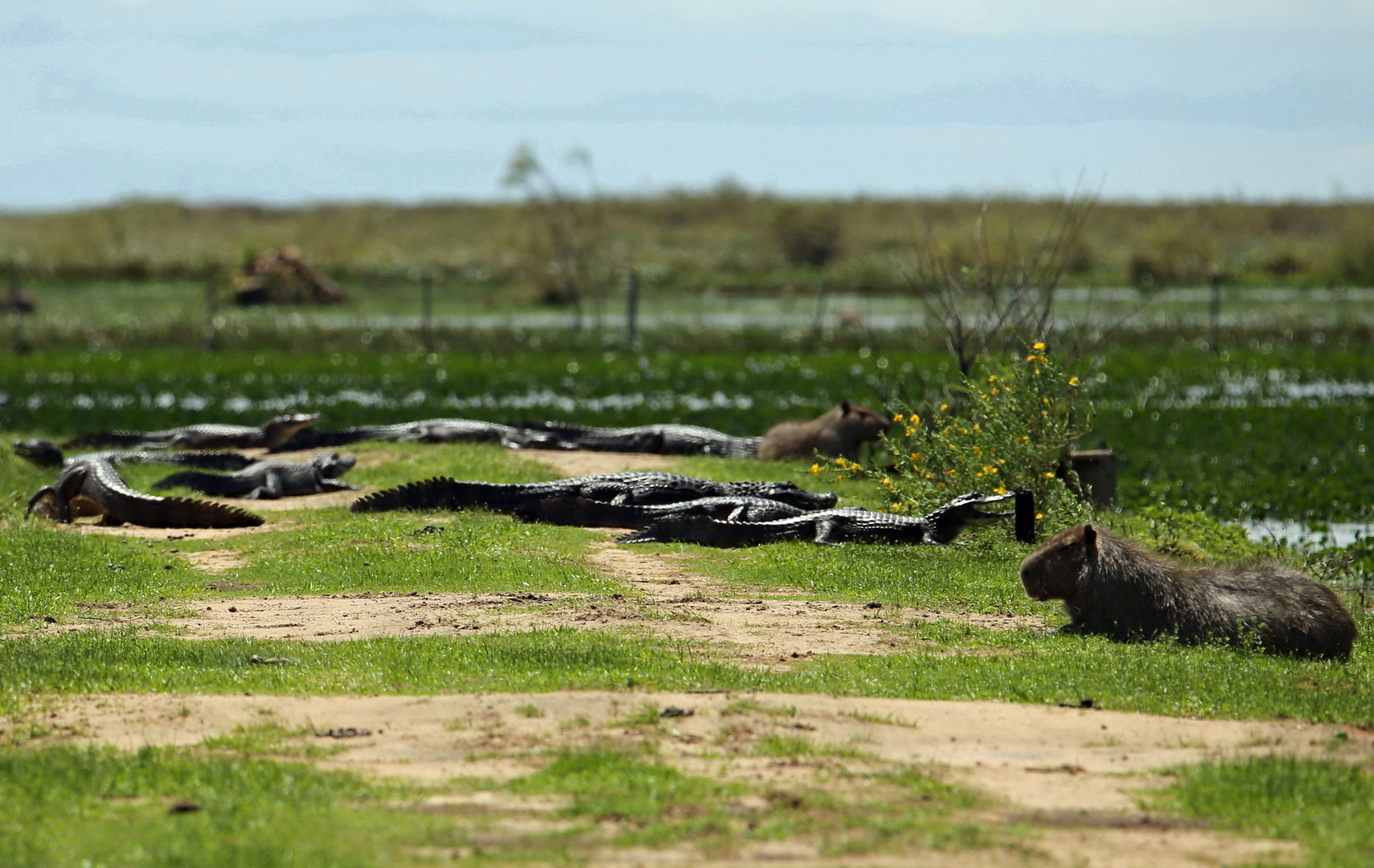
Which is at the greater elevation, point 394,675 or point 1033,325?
point 1033,325

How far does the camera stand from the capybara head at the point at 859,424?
1454cm

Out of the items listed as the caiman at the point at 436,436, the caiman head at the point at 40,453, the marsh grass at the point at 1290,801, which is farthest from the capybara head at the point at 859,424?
the marsh grass at the point at 1290,801

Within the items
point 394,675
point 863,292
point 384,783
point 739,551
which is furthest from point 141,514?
point 863,292

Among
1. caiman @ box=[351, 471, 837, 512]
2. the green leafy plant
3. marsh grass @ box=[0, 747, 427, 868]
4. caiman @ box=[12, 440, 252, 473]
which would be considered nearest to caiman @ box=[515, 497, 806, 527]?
caiman @ box=[351, 471, 837, 512]

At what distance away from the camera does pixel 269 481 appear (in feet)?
43.9

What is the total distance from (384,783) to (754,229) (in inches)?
2296

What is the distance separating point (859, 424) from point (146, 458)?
27.0 feet

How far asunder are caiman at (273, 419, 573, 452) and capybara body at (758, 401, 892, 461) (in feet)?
8.91

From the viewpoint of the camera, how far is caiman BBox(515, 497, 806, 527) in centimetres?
1101

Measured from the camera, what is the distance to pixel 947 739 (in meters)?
5.52

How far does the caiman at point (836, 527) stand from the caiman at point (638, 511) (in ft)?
0.79

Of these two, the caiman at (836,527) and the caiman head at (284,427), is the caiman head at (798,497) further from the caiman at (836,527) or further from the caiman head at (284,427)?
the caiman head at (284,427)

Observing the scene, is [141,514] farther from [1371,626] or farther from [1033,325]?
[1371,626]

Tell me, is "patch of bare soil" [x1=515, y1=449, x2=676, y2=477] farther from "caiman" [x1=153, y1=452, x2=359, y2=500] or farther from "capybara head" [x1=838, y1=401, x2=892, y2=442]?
"caiman" [x1=153, y1=452, x2=359, y2=500]
